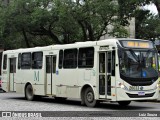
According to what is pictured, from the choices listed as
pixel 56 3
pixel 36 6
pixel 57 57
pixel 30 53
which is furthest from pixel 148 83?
pixel 36 6

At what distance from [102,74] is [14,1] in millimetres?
19846

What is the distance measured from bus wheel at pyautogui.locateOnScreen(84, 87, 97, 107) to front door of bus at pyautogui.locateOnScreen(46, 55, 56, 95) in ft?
10.4

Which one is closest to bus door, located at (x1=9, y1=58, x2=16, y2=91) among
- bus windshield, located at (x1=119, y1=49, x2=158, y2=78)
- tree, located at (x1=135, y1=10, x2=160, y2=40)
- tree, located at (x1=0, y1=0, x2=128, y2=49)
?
tree, located at (x1=0, y1=0, x2=128, y2=49)

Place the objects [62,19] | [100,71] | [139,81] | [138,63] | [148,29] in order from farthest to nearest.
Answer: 1. [148,29]
2. [62,19]
3. [100,71]
4. [138,63]
5. [139,81]

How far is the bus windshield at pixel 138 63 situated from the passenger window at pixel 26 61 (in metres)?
7.94

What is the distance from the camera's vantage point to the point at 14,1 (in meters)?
36.2

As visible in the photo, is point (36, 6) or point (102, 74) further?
point (36, 6)

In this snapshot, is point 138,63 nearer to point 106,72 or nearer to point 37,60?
point 106,72

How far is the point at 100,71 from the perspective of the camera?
1845 cm

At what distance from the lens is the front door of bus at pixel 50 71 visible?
21.8 meters

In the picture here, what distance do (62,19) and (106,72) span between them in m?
15.2

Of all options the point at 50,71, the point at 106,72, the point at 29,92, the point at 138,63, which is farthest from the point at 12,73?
the point at 138,63

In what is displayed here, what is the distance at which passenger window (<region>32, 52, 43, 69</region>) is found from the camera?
75.2 ft

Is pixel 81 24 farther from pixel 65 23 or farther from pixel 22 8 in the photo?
pixel 22 8
